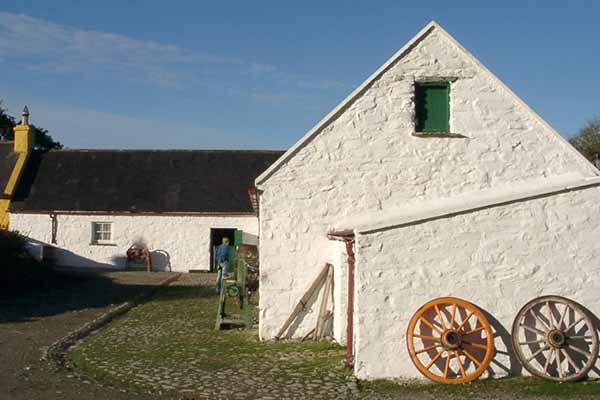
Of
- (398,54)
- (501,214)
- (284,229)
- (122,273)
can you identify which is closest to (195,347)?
(284,229)

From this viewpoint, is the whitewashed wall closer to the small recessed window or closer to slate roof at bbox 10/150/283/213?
slate roof at bbox 10/150/283/213

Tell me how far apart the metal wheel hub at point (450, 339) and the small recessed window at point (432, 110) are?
4.99 metres

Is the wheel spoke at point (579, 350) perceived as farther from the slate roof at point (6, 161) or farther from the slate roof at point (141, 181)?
the slate roof at point (6, 161)

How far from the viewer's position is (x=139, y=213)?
31125mm

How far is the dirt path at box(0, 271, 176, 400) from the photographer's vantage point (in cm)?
929

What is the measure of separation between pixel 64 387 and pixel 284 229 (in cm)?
541

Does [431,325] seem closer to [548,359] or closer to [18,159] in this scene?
[548,359]

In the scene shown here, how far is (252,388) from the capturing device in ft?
30.9

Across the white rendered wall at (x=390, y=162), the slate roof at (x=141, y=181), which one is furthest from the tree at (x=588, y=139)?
the white rendered wall at (x=390, y=162)

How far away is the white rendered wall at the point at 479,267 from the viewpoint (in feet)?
32.6

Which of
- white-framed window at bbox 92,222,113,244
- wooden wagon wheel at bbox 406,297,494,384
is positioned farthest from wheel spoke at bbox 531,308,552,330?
white-framed window at bbox 92,222,113,244

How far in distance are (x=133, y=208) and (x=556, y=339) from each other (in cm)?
2455

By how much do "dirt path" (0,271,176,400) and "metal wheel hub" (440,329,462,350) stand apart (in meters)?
4.14

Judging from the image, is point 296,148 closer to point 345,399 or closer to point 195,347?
point 195,347
